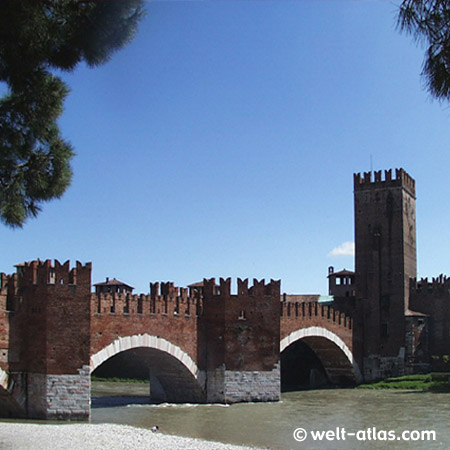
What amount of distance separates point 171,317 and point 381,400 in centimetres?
841

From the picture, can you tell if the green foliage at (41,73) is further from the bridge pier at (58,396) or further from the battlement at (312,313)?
the battlement at (312,313)

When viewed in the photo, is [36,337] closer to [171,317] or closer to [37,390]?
[37,390]

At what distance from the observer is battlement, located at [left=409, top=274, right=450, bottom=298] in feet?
103

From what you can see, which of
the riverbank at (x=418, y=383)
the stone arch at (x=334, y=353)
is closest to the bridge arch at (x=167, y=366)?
the stone arch at (x=334, y=353)

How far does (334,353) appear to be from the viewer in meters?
29.7

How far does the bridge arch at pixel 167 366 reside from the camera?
763 inches

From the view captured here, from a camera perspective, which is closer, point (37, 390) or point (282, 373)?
point (37, 390)

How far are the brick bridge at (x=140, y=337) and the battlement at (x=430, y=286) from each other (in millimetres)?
7232

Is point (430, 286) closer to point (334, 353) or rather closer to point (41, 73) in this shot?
point (334, 353)

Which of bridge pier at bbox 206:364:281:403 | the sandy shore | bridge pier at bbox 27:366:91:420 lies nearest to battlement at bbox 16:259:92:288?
bridge pier at bbox 27:366:91:420

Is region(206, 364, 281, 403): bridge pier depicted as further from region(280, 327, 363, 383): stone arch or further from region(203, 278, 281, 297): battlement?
region(280, 327, 363, 383): stone arch

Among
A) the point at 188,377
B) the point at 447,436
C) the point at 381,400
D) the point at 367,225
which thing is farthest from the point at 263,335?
the point at 367,225

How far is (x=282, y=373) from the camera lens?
29.6 meters

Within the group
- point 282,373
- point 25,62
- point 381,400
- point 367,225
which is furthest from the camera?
point 367,225
